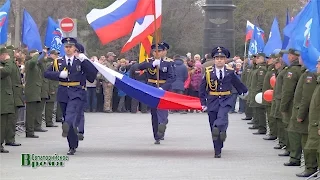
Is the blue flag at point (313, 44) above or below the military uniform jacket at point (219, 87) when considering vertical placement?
above

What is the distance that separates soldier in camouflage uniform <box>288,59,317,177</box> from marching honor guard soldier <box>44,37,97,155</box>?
4022 millimetres

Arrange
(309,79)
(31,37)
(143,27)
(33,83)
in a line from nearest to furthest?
(309,79)
(143,27)
(33,83)
(31,37)

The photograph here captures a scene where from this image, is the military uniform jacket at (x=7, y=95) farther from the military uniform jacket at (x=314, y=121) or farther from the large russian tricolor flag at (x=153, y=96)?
the military uniform jacket at (x=314, y=121)

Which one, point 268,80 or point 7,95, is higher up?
point 268,80

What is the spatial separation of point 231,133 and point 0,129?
687 centimetres

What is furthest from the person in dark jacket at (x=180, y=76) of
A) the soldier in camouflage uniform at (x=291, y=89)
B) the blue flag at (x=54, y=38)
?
the soldier in camouflage uniform at (x=291, y=89)

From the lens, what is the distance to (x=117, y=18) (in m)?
16.7

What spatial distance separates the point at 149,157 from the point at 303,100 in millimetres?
3643

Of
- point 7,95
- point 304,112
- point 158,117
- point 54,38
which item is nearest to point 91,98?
point 54,38

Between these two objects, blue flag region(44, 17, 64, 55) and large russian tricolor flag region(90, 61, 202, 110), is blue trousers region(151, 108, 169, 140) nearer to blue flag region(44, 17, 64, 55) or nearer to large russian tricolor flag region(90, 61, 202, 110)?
large russian tricolor flag region(90, 61, 202, 110)

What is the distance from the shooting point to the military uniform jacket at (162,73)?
57.4 feet

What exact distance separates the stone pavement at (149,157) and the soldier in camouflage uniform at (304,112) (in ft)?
1.10

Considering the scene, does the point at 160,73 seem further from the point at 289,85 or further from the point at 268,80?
the point at 289,85

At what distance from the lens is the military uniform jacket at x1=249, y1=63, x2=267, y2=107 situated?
67.4 feet
